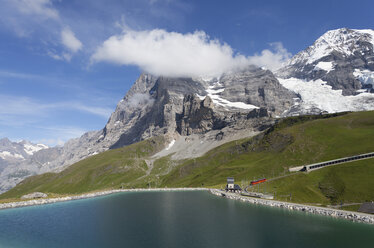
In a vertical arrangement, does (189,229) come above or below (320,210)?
below

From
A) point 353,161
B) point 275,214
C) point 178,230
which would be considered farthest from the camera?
point 353,161

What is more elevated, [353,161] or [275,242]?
[353,161]

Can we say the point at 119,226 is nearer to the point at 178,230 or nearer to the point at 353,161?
the point at 178,230

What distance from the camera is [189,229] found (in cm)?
8750

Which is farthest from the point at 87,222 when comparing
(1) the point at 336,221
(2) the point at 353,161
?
(2) the point at 353,161

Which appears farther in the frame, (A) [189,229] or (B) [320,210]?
(B) [320,210]

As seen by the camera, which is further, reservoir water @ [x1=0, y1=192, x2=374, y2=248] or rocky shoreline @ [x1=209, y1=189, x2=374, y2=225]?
rocky shoreline @ [x1=209, y1=189, x2=374, y2=225]

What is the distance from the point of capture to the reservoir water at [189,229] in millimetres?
74250

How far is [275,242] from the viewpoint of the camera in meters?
72.6

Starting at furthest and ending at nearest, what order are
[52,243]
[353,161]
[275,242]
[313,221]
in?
[353,161]
[313,221]
[52,243]
[275,242]

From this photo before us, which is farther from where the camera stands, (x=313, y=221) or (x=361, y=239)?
(x=313, y=221)

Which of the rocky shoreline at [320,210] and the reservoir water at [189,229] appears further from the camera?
the rocky shoreline at [320,210]

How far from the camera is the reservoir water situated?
244 ft

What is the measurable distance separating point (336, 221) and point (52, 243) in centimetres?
9578
